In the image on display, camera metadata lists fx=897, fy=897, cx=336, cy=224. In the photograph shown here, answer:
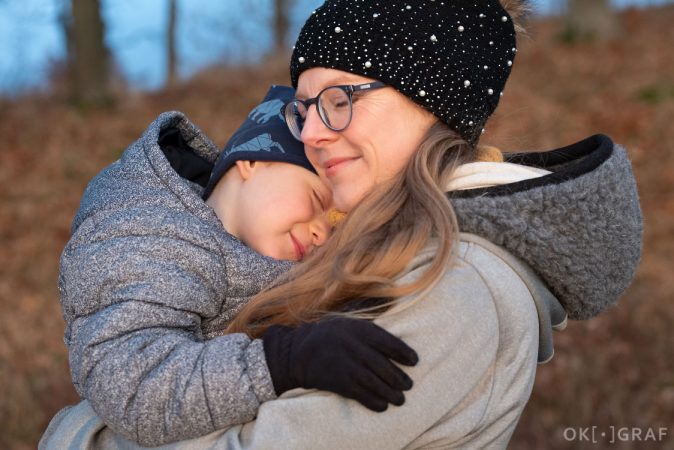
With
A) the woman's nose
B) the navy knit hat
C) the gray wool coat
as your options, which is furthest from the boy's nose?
the gray wool coat

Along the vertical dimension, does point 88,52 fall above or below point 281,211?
below

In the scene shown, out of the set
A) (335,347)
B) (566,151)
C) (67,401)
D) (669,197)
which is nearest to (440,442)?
(335,347)

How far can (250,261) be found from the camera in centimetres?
258

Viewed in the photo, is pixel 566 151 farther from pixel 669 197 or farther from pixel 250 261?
pixel 669 197

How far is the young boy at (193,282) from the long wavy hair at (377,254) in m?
0.14

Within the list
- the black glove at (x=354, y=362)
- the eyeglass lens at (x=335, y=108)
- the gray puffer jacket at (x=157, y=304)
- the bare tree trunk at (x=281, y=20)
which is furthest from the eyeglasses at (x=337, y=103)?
the bare tree trunk at (x=281, y=20)

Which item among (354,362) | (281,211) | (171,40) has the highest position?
(354,362)

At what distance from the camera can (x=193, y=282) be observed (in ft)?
7.79

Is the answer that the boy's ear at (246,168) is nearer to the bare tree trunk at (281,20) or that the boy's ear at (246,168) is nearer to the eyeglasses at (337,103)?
the eyeglasses at (337,103)

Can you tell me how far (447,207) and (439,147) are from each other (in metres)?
0.28

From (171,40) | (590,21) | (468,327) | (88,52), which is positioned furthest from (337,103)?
(171,40)

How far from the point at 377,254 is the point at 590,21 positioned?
1336 centimetres

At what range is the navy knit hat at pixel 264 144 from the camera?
280cm

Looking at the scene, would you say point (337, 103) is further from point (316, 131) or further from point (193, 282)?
point (193, 282)
